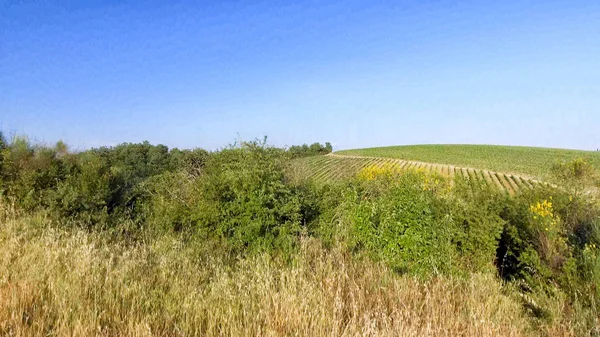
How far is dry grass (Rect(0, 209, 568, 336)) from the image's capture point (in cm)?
253

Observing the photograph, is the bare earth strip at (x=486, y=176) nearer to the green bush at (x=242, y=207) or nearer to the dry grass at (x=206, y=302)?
the green bush at (x=242, y=207)

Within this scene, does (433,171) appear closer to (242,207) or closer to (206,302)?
(242,207)

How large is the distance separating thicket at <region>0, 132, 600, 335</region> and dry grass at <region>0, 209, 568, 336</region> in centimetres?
170

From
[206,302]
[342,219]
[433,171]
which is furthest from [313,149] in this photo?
[206,302]

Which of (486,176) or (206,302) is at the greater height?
(206,302)

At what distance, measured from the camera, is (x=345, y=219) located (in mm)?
8680

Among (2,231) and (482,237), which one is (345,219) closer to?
(482,237)

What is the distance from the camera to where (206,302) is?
2.97 m

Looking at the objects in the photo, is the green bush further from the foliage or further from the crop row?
the foliage

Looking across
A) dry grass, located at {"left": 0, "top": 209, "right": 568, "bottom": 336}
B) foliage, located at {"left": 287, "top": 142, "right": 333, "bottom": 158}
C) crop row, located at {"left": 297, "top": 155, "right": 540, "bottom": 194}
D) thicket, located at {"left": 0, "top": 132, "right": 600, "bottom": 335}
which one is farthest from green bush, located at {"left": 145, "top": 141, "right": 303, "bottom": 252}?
foliage, located at {"left": 287, "top": 142, "right": 333, "bottom": 158}

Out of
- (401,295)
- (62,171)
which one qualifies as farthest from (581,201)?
(62,171)

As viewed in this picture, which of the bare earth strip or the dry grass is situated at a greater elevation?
the dry grass

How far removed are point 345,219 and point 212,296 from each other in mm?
5923

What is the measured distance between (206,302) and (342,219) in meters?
6.15
